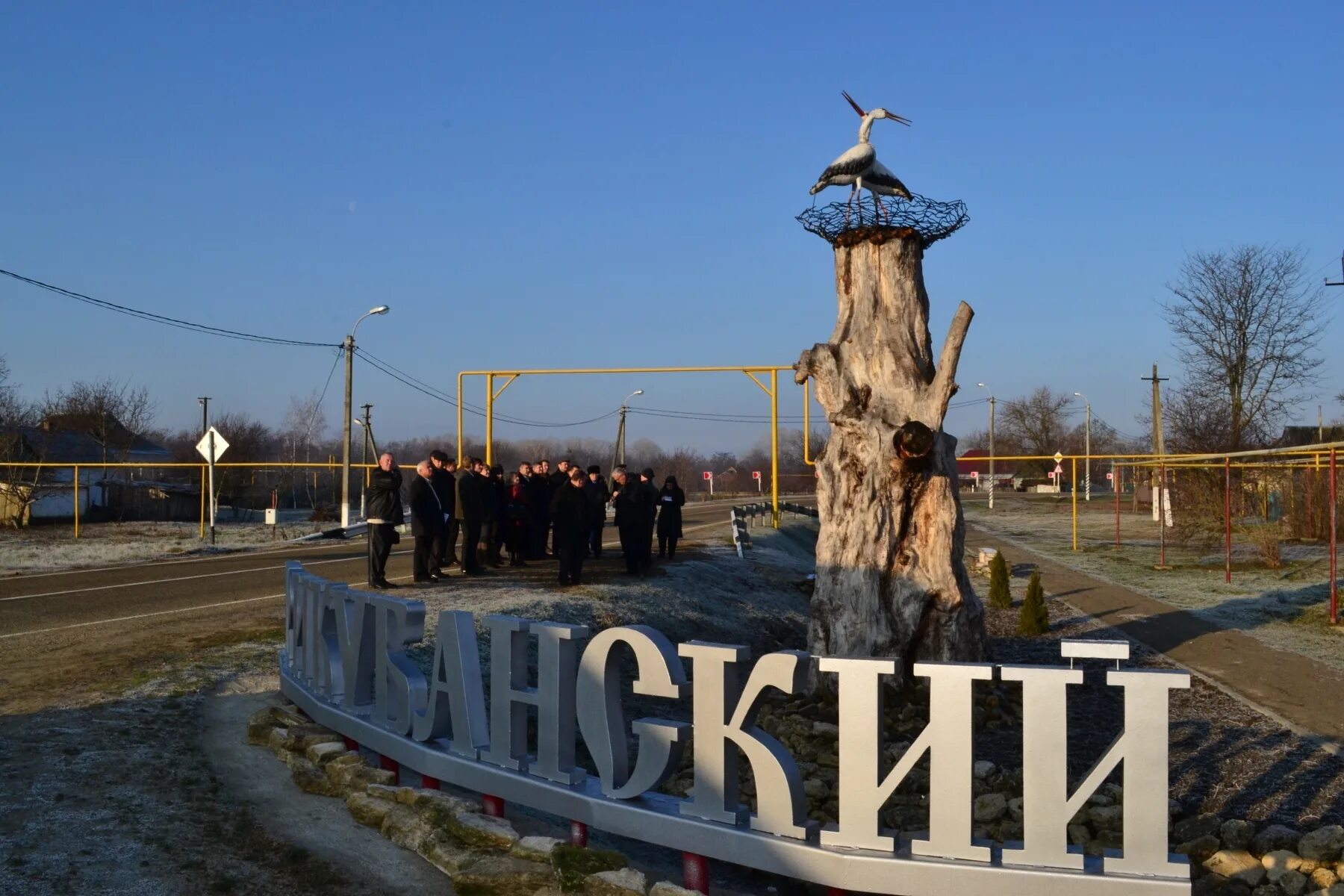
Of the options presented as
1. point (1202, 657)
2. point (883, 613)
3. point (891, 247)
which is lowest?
point (1202, 657)

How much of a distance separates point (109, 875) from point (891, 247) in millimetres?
8980

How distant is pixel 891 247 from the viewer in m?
11.9

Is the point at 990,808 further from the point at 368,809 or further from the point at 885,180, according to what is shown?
the point at 885,180

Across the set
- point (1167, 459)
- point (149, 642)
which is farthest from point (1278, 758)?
point (1167, 459)

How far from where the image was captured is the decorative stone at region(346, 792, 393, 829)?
6258mm

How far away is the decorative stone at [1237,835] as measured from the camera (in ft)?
22.7

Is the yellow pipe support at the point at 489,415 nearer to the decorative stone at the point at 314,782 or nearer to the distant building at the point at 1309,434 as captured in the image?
the decorative stone at the point at 314,782

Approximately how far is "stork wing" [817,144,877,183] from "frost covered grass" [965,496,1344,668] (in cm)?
821

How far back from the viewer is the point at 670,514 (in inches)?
848

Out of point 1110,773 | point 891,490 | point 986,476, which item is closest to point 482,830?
point 1110,773

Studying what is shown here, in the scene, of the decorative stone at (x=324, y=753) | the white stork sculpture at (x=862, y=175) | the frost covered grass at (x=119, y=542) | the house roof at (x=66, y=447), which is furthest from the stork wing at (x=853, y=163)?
the house roof at (x=66, y=447)

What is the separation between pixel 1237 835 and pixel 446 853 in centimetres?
459

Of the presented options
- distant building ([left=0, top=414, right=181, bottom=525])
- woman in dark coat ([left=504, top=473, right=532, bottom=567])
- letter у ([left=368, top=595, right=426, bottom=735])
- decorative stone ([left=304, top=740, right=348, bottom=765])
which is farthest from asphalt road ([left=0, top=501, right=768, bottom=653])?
distant building ([left=0, top=414, right=181, bottom=525])

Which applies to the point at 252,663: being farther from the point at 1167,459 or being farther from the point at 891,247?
the point at 1167,459
